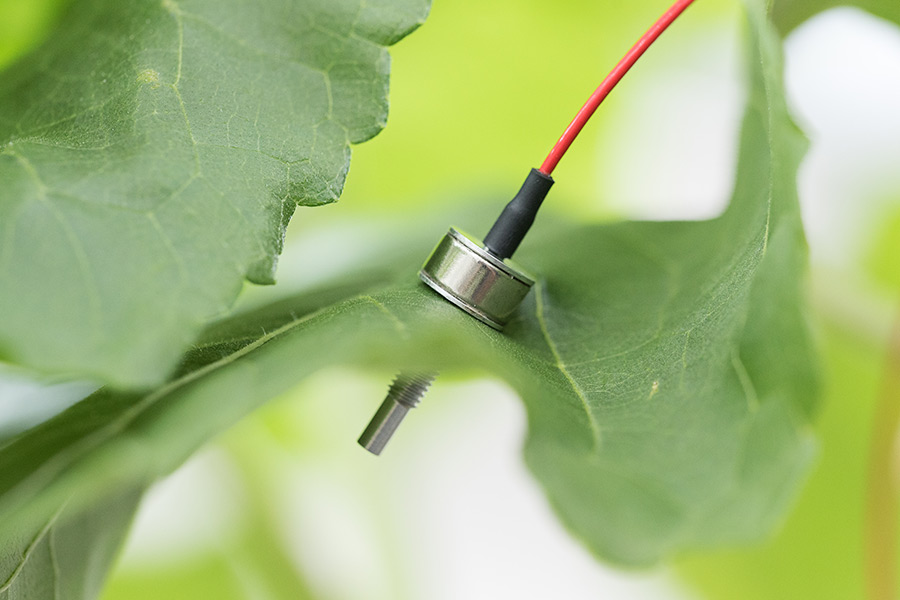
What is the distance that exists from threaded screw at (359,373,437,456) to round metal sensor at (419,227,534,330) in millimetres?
41

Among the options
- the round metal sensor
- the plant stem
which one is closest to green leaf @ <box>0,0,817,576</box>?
the round metal sensor

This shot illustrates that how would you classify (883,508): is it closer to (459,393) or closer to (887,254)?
(887,254)

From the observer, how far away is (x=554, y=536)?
764 millimetres

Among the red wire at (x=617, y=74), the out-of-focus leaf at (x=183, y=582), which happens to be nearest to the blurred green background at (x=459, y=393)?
the out-of-focus leaf at (x=183, y=582)

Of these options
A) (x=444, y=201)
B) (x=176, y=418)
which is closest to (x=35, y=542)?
(x=176, y=418)

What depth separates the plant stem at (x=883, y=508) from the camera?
20.8 inches

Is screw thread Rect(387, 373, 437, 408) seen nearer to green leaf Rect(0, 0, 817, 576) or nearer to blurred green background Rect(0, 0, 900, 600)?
green leaf Rect(0, 0, 817, 576)

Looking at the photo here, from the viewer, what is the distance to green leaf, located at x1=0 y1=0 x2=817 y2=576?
0.84 ft

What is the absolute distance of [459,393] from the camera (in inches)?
31.1

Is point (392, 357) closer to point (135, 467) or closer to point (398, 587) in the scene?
point (135, 467)

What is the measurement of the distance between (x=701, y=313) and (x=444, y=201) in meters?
0.40

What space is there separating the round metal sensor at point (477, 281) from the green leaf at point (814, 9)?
7.0 inches

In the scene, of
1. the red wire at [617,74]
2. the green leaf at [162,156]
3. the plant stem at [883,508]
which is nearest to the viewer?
the green leaf at [162,156]

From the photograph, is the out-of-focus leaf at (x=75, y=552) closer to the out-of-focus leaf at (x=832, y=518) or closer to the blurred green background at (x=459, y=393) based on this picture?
the blurred green background at (x=459, y=393)
